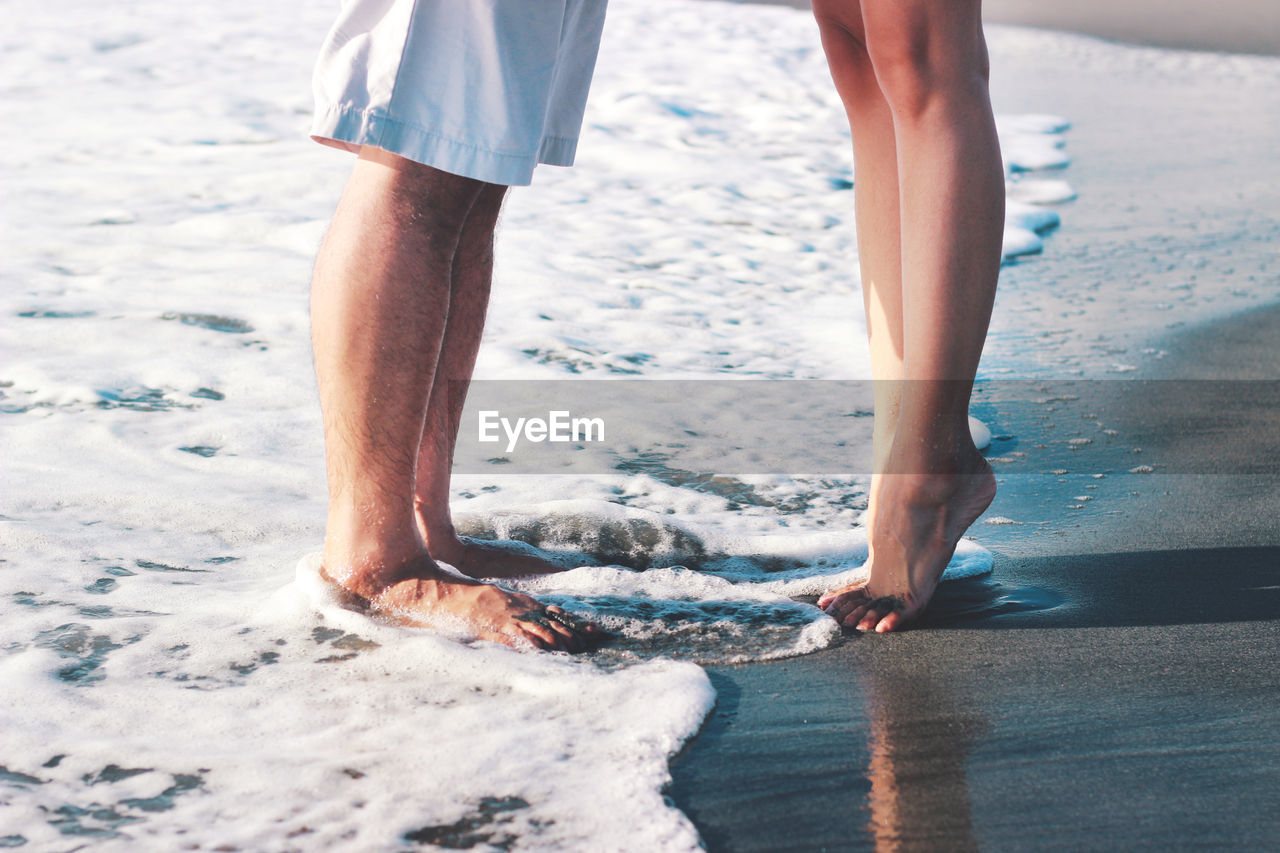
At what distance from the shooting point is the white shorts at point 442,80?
1398 millimetres

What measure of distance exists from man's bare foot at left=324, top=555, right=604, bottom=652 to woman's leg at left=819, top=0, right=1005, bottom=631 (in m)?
0.38

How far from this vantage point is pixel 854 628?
1.55 metres

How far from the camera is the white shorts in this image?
1.40 meters

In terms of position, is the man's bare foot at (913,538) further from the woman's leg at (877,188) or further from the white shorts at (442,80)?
the white shorts at (442,80)

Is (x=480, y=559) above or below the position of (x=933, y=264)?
below

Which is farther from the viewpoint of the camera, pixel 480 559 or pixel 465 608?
pixel 480 559

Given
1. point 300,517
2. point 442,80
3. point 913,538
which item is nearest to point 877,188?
point 913,538

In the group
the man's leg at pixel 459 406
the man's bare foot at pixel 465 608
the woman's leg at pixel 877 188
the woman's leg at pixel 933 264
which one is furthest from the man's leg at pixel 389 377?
the woman's leg at pixel 877 188

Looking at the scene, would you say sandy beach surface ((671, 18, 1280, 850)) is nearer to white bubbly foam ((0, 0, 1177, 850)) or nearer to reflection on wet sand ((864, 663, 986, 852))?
reflection on wet sand ((864, 663, 986, 852))

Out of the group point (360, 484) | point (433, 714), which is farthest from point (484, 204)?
point (433, 714)

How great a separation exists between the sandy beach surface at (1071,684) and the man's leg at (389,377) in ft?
1.19

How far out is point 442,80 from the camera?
1414 mm

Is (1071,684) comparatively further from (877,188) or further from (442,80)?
(442,80)

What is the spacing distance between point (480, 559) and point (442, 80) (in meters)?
0.71
